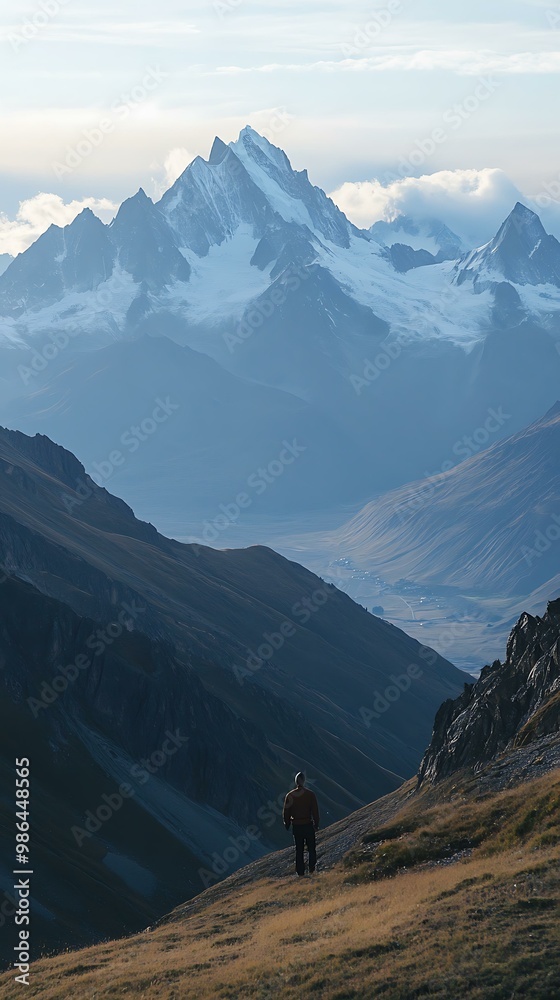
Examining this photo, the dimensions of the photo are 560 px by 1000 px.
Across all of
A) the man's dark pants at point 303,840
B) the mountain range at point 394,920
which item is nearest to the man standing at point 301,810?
the man's dark pants at point 303,840

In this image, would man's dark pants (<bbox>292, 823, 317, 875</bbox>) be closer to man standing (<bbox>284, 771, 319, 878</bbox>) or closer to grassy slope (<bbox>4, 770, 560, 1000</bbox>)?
man standing (<bbox>284, 771, 319, 878</bbox>)

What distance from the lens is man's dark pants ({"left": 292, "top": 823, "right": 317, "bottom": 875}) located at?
37.0 m

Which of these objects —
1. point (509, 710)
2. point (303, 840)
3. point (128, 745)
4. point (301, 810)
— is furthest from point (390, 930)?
point (128, 745)

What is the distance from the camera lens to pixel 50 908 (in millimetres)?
60594

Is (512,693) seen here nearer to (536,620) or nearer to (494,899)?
(536,620)

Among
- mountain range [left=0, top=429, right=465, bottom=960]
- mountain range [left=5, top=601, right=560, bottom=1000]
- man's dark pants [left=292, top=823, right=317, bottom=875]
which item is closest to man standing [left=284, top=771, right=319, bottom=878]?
man's dark pants [left=292, top=823, right=317, bottom=875]

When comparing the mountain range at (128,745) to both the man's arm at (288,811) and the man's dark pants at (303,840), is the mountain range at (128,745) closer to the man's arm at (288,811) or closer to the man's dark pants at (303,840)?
the man's dark pants at (303,840)

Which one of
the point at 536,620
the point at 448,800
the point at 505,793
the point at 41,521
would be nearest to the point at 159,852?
the point at 536,620

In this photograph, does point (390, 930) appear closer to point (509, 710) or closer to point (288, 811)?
point (288, 811)

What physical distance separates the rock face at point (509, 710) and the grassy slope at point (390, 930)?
13.2 meters

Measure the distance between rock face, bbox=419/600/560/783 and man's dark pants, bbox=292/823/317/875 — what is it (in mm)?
14195

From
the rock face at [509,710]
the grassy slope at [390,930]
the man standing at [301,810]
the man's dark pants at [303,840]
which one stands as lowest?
the grassy slope at [390,930]

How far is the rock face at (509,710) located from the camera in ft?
175

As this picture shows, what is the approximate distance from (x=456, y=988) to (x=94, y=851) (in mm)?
57667
